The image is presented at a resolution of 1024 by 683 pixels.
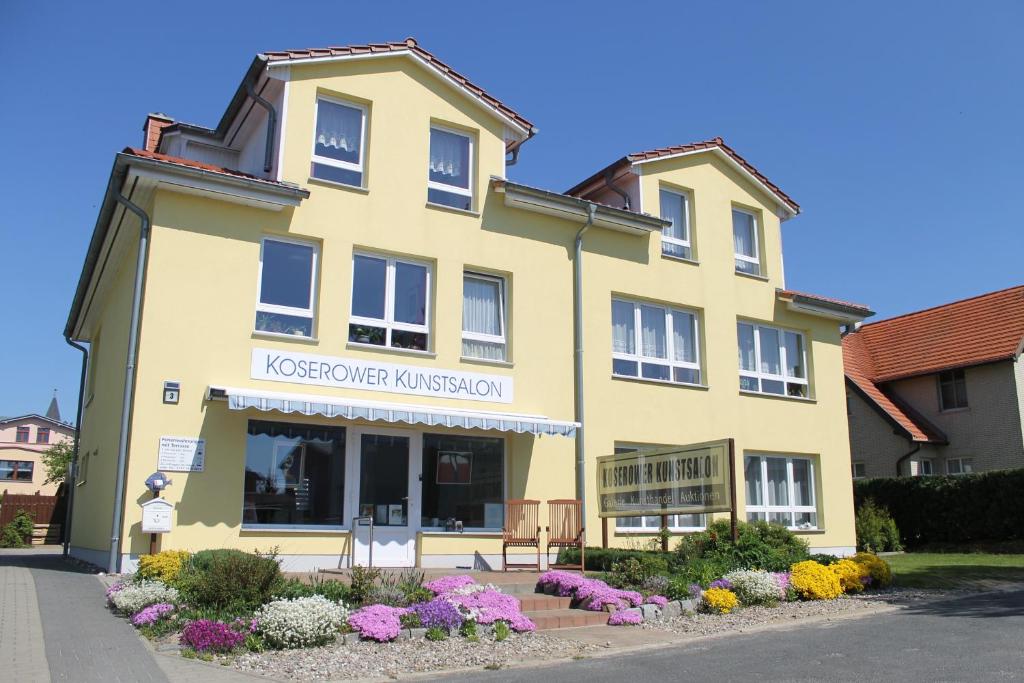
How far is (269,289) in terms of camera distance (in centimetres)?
1619

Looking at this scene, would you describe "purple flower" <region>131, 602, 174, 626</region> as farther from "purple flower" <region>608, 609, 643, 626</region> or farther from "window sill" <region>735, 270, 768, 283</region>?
"window sill" <region>735, 270, 768, 283</region>

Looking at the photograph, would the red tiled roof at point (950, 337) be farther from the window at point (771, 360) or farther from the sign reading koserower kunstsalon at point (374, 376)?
the sign reading koserower kunstsalon at point (374, 376)

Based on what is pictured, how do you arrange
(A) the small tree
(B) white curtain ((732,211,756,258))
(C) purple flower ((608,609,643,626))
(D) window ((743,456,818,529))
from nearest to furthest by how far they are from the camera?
(C) purple flower ((608,609,643,626)) → (D) window ((743,456,818,529)) → (B) white curtain ((732,211,756,258)) → (A) the small tree

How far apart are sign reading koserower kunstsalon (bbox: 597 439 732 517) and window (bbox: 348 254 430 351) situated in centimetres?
465

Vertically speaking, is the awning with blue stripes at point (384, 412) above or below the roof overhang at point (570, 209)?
below

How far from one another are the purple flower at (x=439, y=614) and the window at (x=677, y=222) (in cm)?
1254

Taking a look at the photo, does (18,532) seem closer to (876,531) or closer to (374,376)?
(374,376)

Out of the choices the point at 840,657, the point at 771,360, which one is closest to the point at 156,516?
the point at 840,657

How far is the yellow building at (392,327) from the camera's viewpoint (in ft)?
49.4

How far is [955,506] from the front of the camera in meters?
27.1

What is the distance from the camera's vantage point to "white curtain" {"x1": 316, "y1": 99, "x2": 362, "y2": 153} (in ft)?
56.4

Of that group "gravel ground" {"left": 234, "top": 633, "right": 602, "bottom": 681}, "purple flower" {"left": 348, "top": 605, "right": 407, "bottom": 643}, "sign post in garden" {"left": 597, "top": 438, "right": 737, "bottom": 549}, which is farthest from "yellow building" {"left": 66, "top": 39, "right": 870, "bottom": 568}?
"gravel ground" {"left": 234, "top": 633, "right": 602, "bottom": 681}

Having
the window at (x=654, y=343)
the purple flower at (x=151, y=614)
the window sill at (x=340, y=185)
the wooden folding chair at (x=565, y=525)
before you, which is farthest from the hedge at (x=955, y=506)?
the purple flower at (x=151, y=614)

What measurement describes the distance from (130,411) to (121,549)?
7.22 feet
